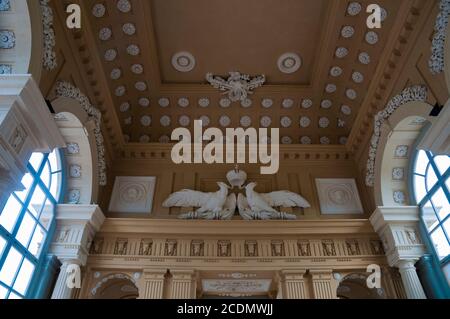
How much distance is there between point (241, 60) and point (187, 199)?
368 cm

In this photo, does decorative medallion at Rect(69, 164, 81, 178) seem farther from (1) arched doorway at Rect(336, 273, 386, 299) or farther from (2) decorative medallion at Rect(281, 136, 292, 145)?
(1) arched doorway at Rect(336, 273, 386, 299)

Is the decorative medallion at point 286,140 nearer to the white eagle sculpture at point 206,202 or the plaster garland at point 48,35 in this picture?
the white eagle sculpture at point 206,202

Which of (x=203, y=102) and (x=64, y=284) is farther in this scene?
(x=203, y=102)

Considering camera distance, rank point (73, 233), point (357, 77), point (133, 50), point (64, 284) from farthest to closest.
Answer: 1. point (357, 77)
2. point (133, 50)
3. point (73, 233)
4. point (64, 284)

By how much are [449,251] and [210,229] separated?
4.72 m

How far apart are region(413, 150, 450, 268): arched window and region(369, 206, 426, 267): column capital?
0.23 metres

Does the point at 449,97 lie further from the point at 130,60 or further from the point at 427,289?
the point at 130,60

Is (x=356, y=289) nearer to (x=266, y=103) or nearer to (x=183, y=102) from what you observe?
(x=266, y=103)

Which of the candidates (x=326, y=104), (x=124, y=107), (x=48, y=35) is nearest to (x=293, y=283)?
(x=326, y=104)

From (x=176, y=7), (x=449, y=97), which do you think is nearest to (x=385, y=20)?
(x=449, y=97)

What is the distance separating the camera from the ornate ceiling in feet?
25.0

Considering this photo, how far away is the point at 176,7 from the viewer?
7719mm

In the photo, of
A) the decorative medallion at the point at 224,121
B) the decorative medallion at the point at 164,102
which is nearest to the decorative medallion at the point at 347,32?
the decorative medallion at the point at 224,121

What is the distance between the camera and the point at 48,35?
5.32 metres
